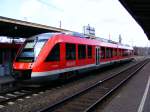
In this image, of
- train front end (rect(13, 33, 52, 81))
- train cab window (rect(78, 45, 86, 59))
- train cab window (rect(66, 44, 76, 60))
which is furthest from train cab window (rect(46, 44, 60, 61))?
train cab window (rect(78, 45, 86, 59))

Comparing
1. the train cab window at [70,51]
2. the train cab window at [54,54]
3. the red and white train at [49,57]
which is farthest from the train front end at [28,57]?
the train cab window at [70,51]

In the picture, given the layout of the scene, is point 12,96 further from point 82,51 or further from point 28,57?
point 82,51

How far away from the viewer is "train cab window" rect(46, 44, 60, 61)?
51.1 ft

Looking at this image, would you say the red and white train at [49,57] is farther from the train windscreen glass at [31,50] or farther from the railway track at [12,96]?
the railway track at [12,96]

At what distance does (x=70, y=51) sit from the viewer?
18.1 m

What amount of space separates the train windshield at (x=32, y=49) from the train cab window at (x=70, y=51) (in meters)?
1.98

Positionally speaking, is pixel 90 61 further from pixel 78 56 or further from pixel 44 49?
pixel 44 49

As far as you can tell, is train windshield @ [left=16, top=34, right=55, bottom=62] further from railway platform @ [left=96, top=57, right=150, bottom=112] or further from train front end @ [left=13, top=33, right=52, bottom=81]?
railway platform @ [left=96, top=57, right=150, bottom=112]

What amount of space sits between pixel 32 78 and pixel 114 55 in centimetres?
1962

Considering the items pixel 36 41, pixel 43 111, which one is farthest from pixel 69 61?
pixel 43 111

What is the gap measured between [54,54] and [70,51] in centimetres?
228

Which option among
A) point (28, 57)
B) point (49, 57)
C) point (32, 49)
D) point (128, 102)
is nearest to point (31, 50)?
point (32, 49)

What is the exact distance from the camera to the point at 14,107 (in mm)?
Result: 11094

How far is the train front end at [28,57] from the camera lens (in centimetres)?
1493
